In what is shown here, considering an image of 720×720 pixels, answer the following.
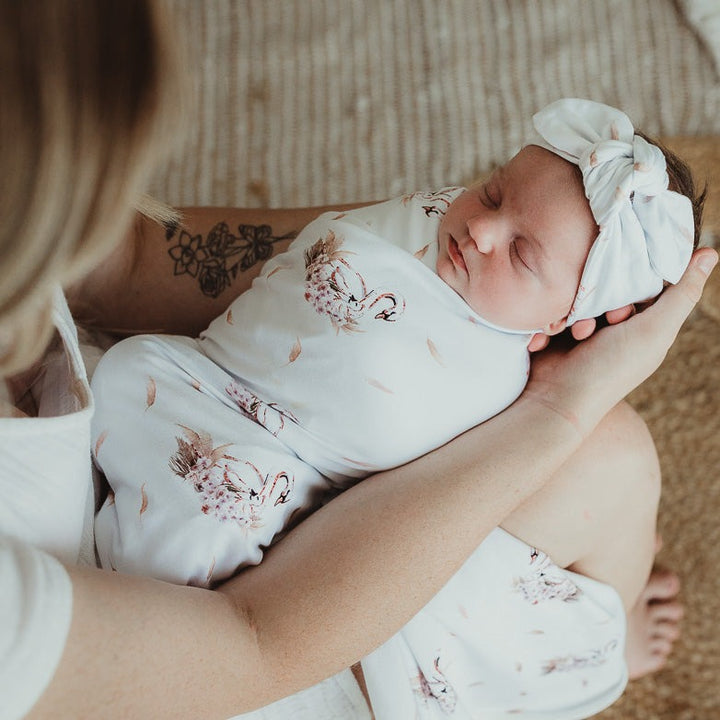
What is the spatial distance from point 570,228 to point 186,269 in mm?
520

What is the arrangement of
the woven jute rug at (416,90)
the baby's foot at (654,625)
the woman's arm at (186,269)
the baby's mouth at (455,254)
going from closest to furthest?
the baby's mouth at (455,254) → the woman's arm at (186,269) → the baby's foot at (654,625) → the woven jute rug at (416,90)

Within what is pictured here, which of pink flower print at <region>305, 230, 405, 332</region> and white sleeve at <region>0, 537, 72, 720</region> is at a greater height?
pink flower print at <region>305, 230, 405, 332</region>

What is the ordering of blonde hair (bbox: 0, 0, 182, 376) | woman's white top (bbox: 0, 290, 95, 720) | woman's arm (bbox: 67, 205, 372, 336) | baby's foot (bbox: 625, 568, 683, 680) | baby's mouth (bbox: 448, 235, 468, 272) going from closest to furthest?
blonde hair (bbox: 0, 0, 182, 376)
woman's white top (bbox: 0, 290, 95, 720)
baby's mouth (bbox: 448, 235, 468, 272)
woman's arm (bbox: 67, 205, 372, 336)
baby's foot (bbox: 625, 568, 683, 680)

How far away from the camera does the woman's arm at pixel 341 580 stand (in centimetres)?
65

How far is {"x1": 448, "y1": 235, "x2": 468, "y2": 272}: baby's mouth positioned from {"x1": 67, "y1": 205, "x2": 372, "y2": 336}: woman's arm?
0.94ft

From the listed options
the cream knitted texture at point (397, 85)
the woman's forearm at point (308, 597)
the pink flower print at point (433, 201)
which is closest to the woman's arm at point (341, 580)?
the woman's forearm at point (308, 597)

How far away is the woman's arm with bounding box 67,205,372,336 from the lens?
1.14 m

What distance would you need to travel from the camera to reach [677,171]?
0.94m

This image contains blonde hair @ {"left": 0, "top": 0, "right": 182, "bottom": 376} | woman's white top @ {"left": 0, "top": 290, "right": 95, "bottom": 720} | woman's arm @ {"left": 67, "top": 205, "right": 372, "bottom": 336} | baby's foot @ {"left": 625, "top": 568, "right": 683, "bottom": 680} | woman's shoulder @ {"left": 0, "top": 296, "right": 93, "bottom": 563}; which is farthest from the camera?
baby's foot @ {"left": 625, "top": 568, "right": 683, "bottom": 680}

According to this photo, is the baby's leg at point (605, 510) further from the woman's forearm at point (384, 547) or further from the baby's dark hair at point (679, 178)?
the baby's dark hair at point (679, 178)

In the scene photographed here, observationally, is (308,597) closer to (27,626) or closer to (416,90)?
(27,626)

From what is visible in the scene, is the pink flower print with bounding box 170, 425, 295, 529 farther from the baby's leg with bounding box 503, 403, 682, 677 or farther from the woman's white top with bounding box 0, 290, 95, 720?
the baby's leg with bounding box 503, 403, 682, 677

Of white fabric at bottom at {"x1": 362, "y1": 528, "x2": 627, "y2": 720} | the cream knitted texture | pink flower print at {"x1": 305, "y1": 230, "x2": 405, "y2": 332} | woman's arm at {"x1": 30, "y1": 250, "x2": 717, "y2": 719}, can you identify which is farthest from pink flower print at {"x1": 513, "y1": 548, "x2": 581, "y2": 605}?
the cream knitted texture

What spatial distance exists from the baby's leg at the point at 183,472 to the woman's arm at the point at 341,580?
4 cm
